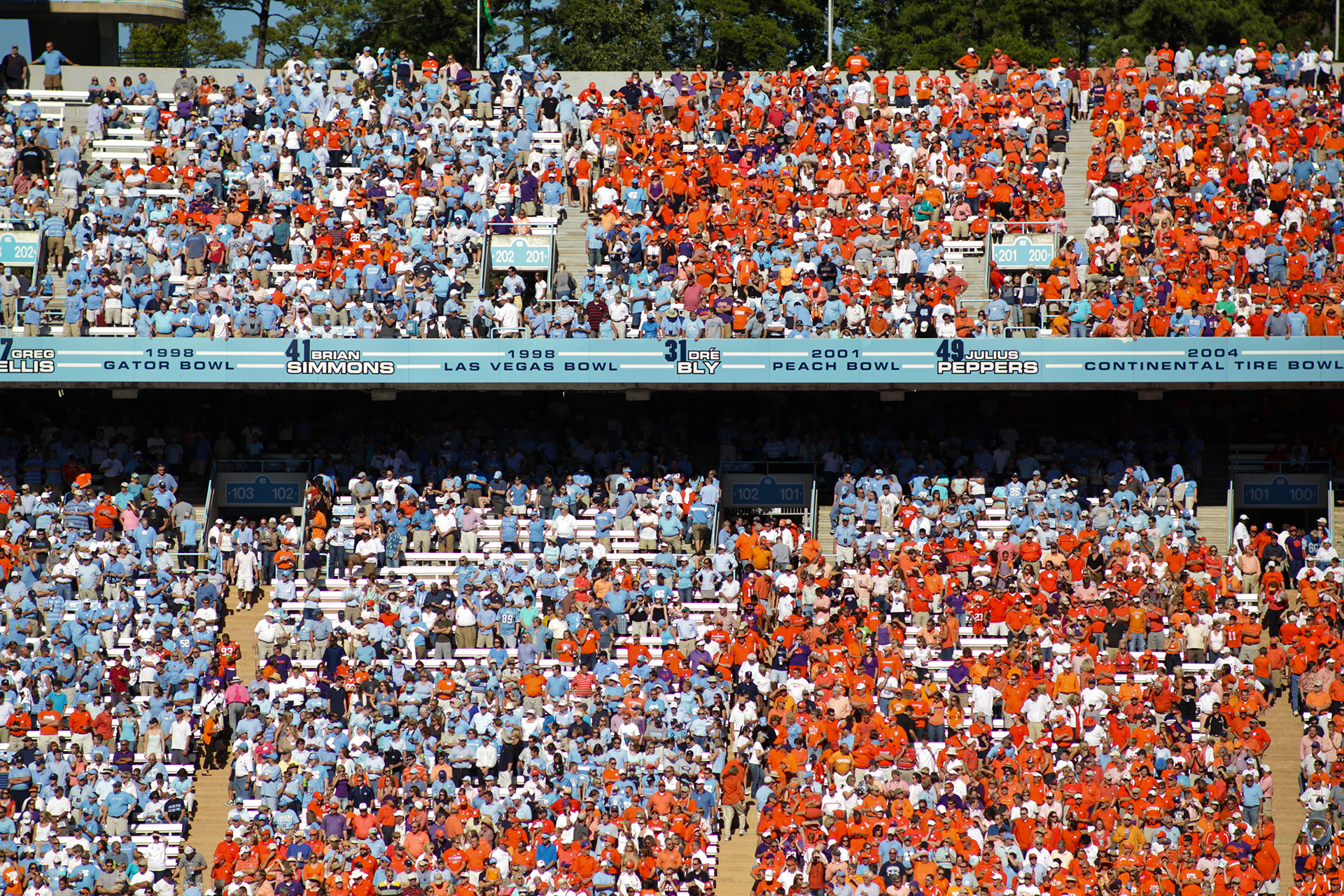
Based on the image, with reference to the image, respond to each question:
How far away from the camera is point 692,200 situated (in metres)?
26.7

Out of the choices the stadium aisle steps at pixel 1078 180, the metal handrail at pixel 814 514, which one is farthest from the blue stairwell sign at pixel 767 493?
the stadium aisle steps at pixel 1078 180

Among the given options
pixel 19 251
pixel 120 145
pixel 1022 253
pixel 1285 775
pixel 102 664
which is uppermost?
pixel 120 145

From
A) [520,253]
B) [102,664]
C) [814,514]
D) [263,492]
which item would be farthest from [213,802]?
[520,253]

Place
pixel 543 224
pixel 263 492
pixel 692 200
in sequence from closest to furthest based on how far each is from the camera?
1. pixel 263 492
2. pixel 543 224
3. pixel 692 200

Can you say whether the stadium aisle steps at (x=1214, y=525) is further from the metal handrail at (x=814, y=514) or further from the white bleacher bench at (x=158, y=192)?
the white bleacher bench at (x=158, y=192)

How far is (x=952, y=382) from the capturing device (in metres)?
24.1

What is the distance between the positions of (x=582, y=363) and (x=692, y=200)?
407 cm

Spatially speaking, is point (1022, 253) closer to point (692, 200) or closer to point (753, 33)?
point (692, 200)

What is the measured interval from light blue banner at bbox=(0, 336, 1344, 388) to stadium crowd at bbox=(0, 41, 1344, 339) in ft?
1.41

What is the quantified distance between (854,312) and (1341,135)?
355 inches

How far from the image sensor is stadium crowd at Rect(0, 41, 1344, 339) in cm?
2470

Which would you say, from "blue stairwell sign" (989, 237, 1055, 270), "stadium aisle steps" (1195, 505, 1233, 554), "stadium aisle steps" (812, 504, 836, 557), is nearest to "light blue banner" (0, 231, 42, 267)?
"stadium aisle steps" (812, 504, 836, 557)

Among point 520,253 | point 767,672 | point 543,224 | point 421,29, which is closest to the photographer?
point 767,672

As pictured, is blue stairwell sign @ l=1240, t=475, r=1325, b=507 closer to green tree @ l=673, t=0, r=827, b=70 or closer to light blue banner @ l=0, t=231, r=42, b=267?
light blue banner @ l=0, t=231, r=42, b=267
